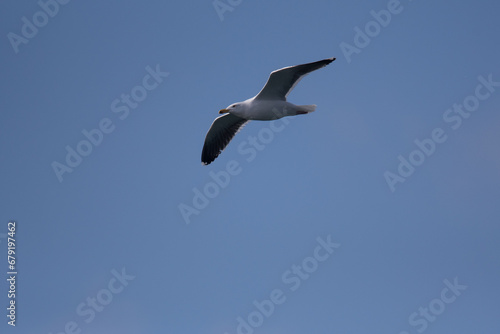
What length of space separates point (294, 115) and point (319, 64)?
47.9 inches

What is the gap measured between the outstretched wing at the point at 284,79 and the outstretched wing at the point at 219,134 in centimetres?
188

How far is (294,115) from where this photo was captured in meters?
16.4

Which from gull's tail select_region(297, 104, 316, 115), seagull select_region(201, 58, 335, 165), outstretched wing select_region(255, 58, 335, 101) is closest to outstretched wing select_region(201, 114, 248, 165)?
seagull select_region(201, 58, 335, 165)

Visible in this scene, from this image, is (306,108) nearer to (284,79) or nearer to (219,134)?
(284,79)

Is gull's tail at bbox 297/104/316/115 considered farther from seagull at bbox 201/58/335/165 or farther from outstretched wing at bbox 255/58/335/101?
outstretched wing at bbox 255/58/335/101

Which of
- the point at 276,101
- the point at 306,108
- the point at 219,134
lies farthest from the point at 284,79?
the point at 219,134

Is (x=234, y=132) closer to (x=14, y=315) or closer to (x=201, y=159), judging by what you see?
(x=201, y=159)

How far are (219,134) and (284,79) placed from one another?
116 inches

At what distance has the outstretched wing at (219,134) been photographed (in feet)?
59.8

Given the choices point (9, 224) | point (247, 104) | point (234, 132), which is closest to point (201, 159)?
point (234, 132)

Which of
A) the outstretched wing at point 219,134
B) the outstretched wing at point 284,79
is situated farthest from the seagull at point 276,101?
the outstretched wing at point 219,134

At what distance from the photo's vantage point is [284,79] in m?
16.0

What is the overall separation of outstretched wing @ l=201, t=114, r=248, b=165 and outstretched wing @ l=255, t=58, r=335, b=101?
1.88 m

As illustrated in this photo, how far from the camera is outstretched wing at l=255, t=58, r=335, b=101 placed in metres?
15.7
